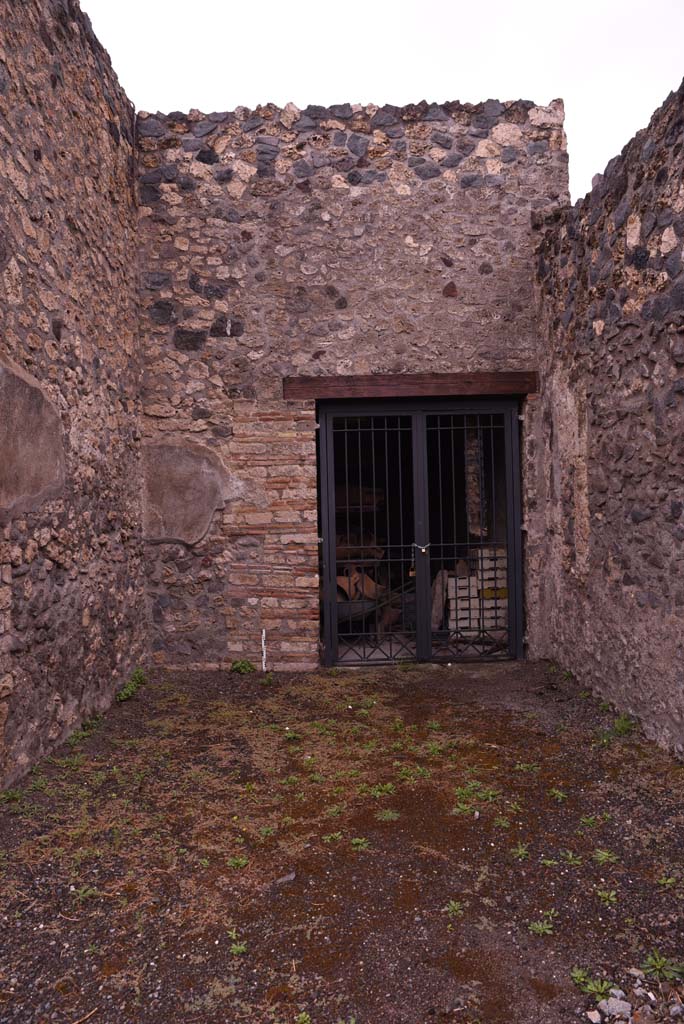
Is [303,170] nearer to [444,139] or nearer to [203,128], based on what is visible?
[203,128]

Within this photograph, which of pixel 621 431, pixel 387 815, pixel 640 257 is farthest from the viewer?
pixel 621 431

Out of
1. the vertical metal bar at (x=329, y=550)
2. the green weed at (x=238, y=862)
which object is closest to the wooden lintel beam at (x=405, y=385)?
the vertical metal bar at (x=329, y=550)

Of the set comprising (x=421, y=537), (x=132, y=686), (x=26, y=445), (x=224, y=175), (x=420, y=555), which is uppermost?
(x=224, y=175)

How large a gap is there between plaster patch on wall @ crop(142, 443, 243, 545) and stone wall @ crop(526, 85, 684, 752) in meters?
2.71

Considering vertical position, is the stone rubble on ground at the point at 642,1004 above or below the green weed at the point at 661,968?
below

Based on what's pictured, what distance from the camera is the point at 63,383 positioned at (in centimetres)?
405

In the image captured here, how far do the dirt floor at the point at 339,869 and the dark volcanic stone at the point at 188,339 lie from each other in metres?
2.86

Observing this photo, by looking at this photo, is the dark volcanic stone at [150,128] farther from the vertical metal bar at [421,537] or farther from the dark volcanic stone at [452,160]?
the vertical metal bar at [421,537]

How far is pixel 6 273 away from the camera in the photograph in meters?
3.40

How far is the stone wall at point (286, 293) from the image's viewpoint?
5.53 m

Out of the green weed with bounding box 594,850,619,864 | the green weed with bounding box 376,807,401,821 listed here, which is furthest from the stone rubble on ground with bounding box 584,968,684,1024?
the green weed with bounding box 376,807,401,821

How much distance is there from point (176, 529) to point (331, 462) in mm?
1369

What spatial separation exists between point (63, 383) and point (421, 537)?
3.03 meters

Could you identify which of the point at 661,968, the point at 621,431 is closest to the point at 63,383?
the point at 621,431
